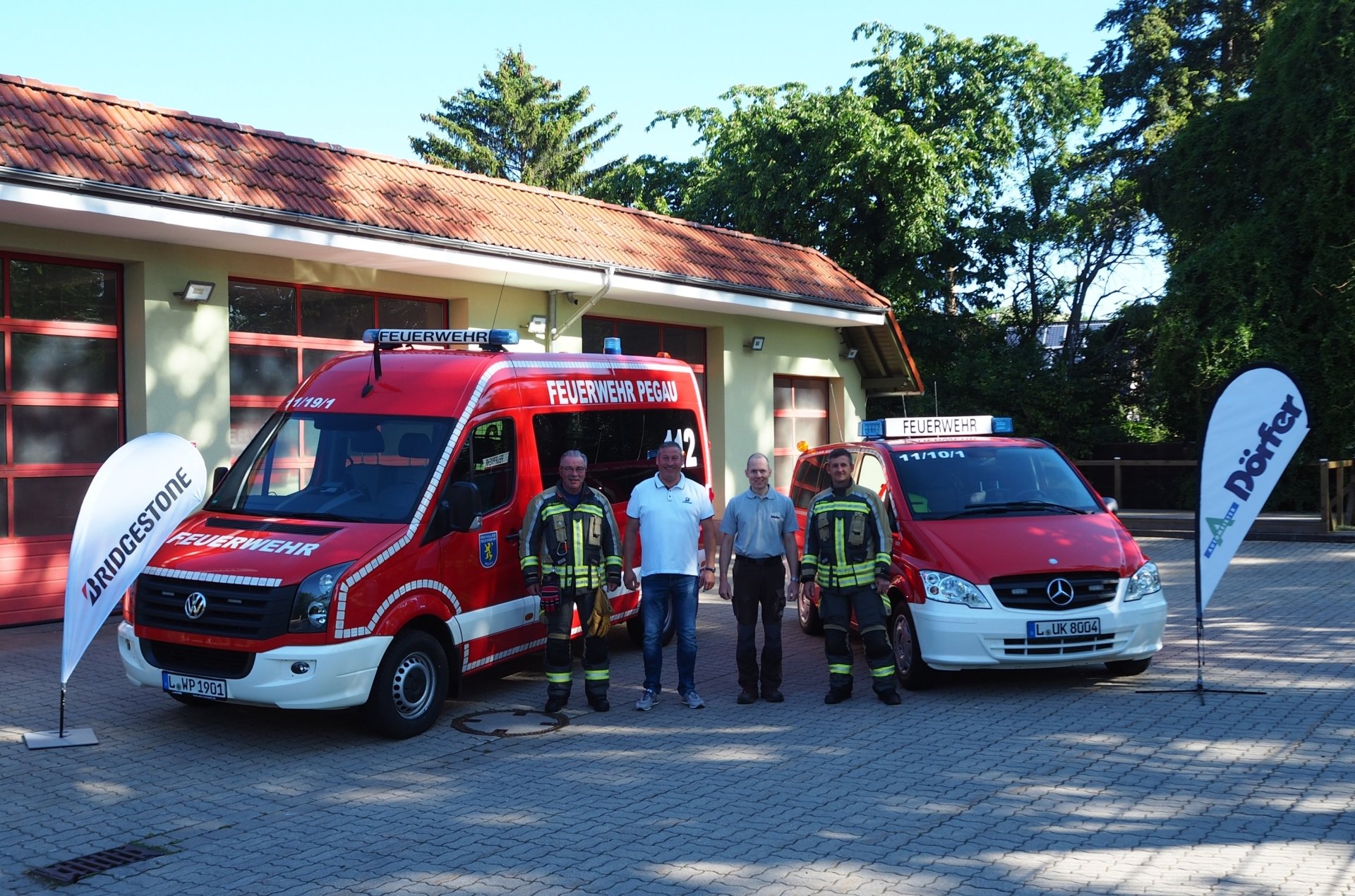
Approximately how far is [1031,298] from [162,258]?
26.4m

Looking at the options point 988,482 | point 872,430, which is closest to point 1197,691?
point 988,482

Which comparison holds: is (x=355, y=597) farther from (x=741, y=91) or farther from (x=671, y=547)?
(x=741, y=91)

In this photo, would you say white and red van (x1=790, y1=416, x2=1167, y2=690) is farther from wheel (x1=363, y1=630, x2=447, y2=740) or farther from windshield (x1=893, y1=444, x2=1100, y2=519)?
wheel (x1=363, y1=630, x2=447, y2=740)

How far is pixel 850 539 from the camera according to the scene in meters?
8.66

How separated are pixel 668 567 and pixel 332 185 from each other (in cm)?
680

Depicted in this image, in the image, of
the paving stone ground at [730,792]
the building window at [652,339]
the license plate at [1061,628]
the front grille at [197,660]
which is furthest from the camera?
the building window at [652,339]

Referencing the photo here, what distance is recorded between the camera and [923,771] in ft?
22.4

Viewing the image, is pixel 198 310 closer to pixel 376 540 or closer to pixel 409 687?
pixel 376 540

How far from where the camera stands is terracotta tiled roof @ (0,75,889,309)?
1074cm

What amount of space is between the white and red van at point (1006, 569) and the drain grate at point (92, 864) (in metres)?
5.26

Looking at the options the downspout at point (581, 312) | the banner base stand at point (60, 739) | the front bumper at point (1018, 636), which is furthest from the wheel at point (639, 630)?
the downspout at point (581, 312)

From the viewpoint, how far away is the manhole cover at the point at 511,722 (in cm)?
800

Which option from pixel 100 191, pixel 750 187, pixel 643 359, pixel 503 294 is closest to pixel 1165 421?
pixel 750 187

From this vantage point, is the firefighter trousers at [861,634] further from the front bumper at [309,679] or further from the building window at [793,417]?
the building window at [793,417]
